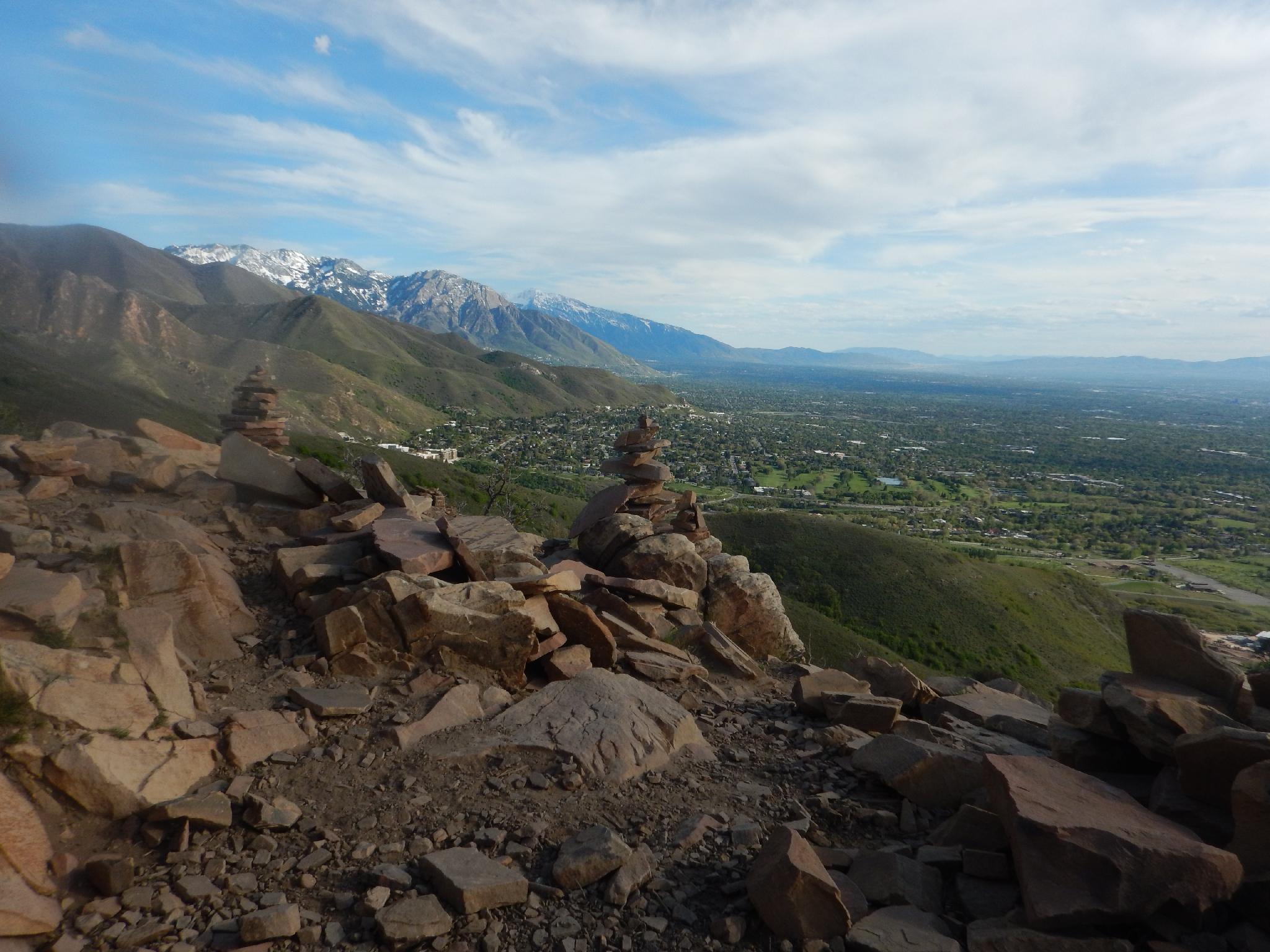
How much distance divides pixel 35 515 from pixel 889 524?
103449mm

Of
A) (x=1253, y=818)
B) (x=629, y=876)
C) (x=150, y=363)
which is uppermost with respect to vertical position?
(x=1253, y=818)

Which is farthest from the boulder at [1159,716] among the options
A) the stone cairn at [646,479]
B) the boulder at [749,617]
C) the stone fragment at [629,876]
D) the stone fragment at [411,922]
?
the stone cairn at [646,479]

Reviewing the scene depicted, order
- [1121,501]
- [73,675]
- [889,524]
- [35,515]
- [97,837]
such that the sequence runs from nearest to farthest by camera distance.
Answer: [97,837], [73,675], [35,515], [889,524], [1121,501]

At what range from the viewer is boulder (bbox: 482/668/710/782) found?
842 cm

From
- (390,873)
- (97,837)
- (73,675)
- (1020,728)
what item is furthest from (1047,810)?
(73,675)

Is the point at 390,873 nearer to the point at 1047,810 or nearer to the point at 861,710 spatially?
the point at 1047,810

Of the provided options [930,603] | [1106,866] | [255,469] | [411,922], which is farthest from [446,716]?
[930,603]

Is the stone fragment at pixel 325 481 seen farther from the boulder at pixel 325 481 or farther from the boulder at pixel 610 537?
the boulder at pixel 610 537

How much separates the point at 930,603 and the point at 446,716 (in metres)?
52.9

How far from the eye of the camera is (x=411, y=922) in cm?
546

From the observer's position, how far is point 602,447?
14625 cm

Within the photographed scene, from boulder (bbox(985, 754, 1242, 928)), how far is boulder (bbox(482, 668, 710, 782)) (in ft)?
13.2

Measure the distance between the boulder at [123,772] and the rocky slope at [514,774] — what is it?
0.08 feet

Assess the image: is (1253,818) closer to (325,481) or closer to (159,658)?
(159,658)
